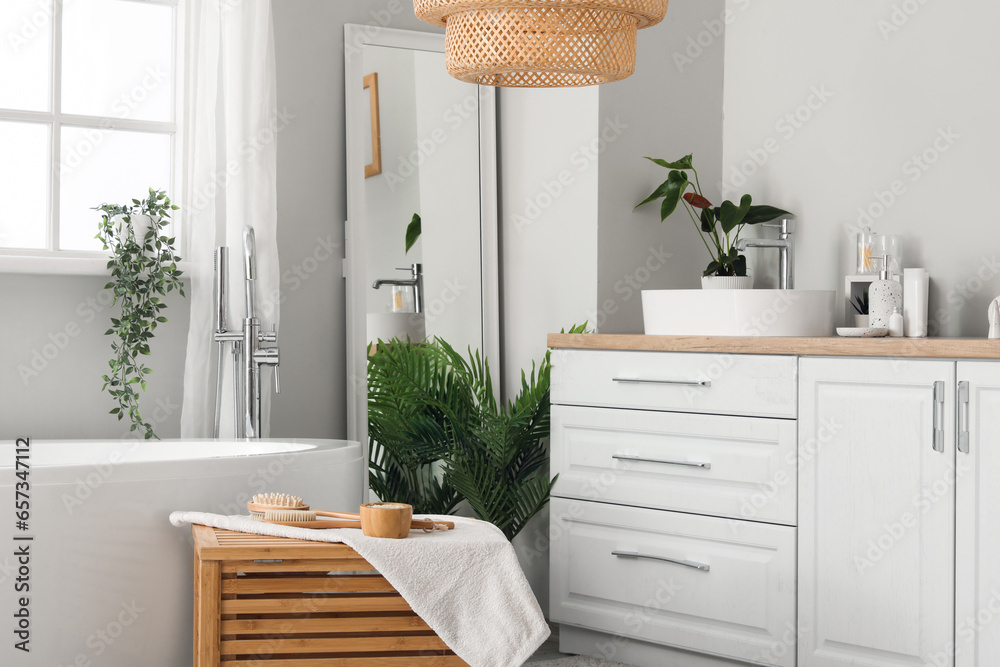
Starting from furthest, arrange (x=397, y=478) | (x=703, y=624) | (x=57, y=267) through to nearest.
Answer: (x=397, y=478), (x=57, y=267), (x=703, y=624)

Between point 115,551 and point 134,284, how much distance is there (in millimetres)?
890

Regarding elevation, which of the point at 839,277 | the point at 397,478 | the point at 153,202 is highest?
the point at 153,202

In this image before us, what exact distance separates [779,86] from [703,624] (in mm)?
1615

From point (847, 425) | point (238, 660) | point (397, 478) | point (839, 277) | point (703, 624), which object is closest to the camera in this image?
point (238, 660)

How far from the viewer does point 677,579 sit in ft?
8.09

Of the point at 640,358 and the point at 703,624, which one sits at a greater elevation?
the point at 640,358

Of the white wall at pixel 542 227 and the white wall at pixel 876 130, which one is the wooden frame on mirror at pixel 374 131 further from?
the white wall at pixel 876 130

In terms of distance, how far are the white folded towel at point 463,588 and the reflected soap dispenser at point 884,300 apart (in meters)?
1.11

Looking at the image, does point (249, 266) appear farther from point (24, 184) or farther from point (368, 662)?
point (368, 662)

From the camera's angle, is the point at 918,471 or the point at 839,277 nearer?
the point at 918,471

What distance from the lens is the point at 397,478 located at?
3072mm

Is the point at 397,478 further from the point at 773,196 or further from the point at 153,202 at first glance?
the point at 773,196

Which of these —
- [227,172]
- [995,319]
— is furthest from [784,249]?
[227,172]

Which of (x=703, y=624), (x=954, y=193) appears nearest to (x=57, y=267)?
(x=703, y=624)
